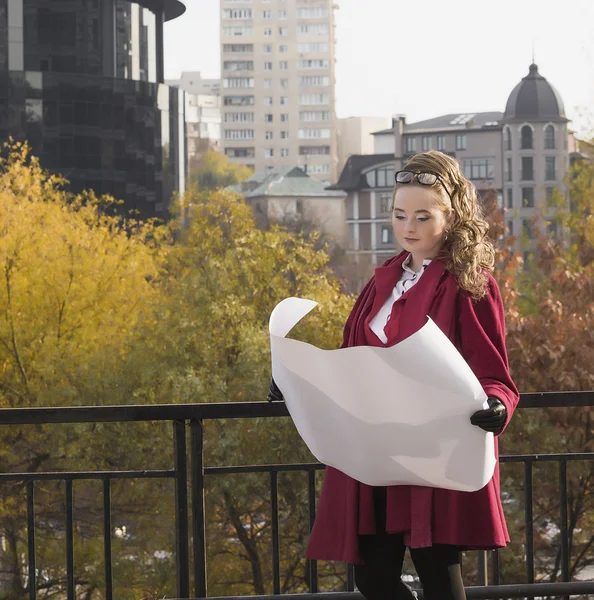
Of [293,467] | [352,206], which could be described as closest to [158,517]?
[293,467]

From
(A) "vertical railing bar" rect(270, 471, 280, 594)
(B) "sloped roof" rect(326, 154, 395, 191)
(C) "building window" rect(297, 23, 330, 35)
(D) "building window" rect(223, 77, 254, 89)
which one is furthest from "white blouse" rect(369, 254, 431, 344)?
(D) "building window" rect(223, 77, 254, 89)

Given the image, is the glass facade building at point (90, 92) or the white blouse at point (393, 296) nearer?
the white blouse at point (393, 296)

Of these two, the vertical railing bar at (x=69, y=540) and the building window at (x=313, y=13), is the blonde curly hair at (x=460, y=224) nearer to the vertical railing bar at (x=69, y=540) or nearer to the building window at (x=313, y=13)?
the vertical railing bar at (x=69, y=540)

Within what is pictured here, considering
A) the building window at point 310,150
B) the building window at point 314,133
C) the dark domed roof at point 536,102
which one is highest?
the building window at point 314,133

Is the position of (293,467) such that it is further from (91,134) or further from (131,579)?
(91,134)

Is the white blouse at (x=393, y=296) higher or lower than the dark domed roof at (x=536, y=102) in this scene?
lower

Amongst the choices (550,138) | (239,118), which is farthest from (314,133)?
(550,138)

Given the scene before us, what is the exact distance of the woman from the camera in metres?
2.44

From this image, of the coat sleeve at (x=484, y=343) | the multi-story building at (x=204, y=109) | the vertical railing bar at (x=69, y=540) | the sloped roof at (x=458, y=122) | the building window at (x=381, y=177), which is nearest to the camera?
the coat sleeve at (x=484, y=343)

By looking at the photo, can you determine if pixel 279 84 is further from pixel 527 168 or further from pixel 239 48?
pixel 527 168

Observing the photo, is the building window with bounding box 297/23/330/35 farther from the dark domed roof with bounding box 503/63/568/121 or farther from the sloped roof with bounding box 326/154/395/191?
the dark domed roof with bounding box 503/63/568/121

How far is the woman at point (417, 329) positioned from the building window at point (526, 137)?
78.4 meters

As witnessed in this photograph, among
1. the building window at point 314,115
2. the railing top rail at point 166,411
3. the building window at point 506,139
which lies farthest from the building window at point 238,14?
the railing top rail at point 166,411

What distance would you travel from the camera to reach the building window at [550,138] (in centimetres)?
7788
